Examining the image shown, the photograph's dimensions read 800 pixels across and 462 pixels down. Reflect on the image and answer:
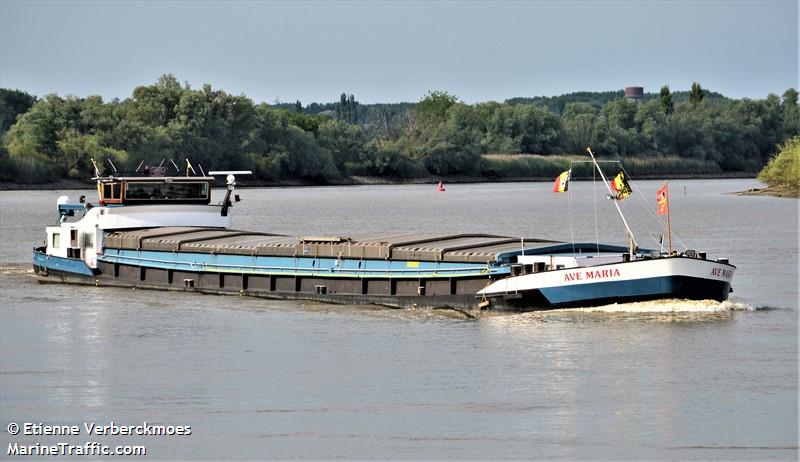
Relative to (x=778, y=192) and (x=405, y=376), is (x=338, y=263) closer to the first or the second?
(x=405, y=376)

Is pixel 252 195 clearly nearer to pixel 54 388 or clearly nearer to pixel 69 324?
pixel 69 324

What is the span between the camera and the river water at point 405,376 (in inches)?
936

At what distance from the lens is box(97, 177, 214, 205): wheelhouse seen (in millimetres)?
51688

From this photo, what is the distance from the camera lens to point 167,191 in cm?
5297

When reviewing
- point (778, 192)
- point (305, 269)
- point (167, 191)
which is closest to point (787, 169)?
point (778, 192)

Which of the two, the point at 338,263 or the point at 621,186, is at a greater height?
the point at 621,186

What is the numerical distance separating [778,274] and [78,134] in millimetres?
127304

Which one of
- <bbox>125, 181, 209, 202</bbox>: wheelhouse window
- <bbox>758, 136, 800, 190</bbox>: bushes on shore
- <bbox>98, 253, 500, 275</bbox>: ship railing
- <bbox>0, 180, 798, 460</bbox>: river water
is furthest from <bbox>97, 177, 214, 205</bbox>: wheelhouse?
<bbox>758, 136, 800, 190</bbox>: bushes on shore

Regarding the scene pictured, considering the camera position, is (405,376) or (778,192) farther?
(778,192)

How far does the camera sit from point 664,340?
3359 centimetres

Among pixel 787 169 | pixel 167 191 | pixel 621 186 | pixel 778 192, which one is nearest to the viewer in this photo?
pixel 621 186

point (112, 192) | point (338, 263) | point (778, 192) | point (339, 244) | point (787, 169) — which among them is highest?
point (787, 169)

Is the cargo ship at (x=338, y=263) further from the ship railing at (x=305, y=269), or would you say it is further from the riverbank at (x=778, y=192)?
the riverbank at (x=778, y=192)

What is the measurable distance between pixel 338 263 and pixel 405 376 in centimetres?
1247
